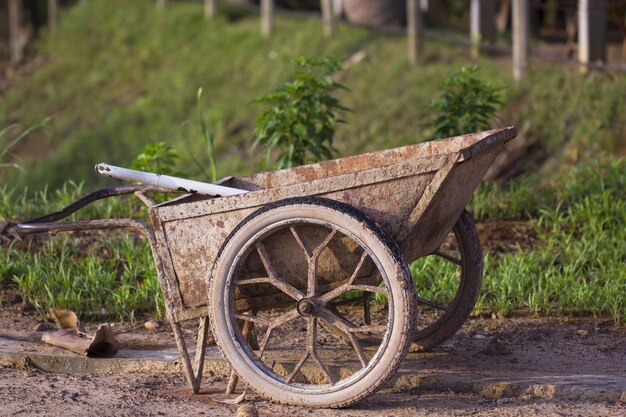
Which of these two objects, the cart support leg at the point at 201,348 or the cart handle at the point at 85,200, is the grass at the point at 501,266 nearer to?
the cart handle at the point at 85,200

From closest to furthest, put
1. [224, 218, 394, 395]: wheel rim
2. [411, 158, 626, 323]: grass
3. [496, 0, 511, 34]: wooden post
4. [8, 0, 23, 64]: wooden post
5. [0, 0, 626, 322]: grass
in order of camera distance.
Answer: [224, 218, 394, 395]: wheel rim, [411, 158, 626, 323]: grass, [0, 0, 626, 322]: grass, [496, 0, 511, 34]: wooden post, [8, 0, 23, 64]: wooden post

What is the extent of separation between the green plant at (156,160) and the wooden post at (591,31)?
4242mm

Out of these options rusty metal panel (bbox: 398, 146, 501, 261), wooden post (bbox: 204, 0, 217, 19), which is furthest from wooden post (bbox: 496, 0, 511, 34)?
rusty metal panel (bbox: 398, 146, 501, 261)

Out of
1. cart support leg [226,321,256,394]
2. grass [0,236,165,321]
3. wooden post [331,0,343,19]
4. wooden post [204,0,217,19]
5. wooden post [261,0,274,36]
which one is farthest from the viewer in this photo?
wooden post [204,0,217,19]

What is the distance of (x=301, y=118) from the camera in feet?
19.4

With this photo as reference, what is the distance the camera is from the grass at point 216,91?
339 inches

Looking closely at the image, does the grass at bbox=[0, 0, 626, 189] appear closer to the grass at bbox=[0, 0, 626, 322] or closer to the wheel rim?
the grass at bbox=[0, 0, 626, 322]

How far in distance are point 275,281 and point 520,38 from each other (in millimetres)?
6037

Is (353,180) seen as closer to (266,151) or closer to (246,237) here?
(246,237)

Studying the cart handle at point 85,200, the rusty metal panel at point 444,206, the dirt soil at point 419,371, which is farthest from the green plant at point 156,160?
the rusty metal panel at point 444,206

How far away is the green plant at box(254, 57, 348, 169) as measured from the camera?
588 cm

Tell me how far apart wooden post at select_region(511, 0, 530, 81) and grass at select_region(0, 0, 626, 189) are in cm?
12

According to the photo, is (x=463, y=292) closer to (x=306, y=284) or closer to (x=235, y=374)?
(x=306, y=284)

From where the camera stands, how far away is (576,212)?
5879mm
